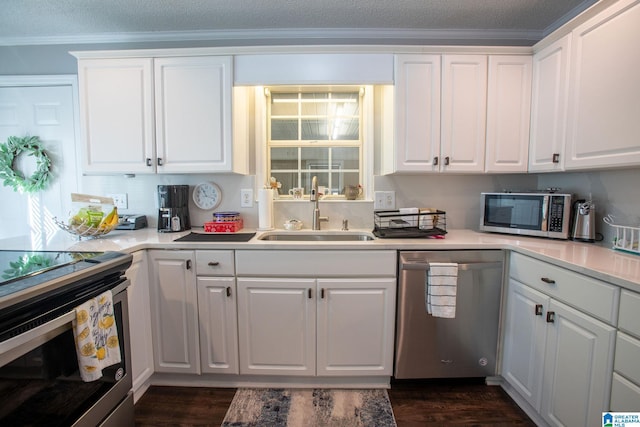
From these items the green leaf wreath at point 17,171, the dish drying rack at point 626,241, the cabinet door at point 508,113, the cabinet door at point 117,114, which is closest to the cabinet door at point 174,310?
the cabinet door at point 117,114

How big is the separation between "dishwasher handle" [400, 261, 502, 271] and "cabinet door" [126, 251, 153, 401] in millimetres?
1558

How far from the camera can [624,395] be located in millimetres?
1000

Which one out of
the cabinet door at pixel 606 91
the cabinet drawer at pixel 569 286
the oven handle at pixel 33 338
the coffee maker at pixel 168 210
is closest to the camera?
the oven handle at pixel 33 338

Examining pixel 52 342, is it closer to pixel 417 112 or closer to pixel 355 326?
pixel 355 326

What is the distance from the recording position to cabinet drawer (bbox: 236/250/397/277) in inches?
63.6

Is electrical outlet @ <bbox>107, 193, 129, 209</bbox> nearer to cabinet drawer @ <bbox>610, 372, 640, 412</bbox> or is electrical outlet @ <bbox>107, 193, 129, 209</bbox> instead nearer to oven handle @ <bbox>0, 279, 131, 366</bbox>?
oven handle @ <bbox>0, 279, 131, 366</bbox>

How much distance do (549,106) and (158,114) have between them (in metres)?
2.61

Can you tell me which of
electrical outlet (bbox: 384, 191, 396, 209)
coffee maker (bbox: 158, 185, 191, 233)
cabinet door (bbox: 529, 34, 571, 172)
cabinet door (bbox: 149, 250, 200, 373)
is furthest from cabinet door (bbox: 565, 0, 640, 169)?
Answer: coffee maker (bbox: 158, 185, 191, 233)

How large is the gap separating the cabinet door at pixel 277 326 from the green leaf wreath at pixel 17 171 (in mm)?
2049

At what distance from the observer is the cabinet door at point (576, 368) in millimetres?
1071

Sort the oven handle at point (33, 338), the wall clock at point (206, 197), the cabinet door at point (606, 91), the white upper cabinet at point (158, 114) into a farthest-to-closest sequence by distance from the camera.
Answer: the wall clock at point (206, 197)
the white upper cabinet at point (158, 114)
the cabinet door at point (606, 91)
the oven handle at point (33, 338)

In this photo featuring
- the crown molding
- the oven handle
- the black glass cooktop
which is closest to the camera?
the oven handle

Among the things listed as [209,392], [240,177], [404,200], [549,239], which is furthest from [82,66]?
[549,239]

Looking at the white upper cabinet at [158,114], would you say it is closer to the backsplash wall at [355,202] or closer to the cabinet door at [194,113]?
the cabinet door at [194,113]
